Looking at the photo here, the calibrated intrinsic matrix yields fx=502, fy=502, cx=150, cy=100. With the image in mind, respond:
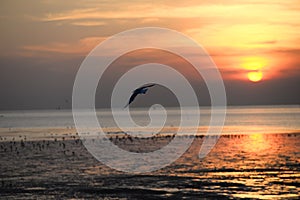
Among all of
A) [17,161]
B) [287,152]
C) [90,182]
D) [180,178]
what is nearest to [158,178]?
[180,178]

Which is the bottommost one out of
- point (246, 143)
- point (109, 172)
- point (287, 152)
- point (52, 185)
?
point (52, 185)

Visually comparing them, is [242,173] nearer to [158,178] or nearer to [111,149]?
[158,178]

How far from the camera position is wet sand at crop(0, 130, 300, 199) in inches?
1580

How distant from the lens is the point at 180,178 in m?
46.6

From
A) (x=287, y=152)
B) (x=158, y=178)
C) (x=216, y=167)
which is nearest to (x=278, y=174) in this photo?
(x=216, y=167)

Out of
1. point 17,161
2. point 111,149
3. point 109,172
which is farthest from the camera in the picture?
point 111,149

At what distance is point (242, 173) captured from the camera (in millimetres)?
49375

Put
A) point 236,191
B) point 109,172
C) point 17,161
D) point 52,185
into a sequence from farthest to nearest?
point 17,161 < point 109,172 < point 52,185 < point 236,191

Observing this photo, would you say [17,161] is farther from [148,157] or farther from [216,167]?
[216,167]

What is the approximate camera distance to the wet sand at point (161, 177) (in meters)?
40.1

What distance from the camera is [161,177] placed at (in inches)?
1882

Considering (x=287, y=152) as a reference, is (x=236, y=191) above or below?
below

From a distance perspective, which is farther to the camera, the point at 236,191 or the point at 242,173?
the point at 242,173

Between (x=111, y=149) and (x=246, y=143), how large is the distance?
78.7 feet
